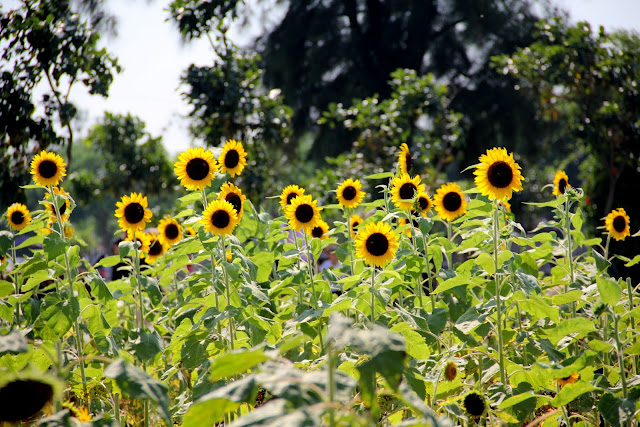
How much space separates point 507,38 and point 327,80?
4.63m

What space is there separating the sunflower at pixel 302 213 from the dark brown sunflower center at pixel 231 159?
332mm

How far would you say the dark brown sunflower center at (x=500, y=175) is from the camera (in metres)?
2.22

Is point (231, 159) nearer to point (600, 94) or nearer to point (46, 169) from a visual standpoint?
point (46, 169)

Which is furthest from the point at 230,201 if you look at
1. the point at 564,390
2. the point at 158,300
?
the point at 564,390

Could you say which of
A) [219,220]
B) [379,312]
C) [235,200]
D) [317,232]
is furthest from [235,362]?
[317,232]

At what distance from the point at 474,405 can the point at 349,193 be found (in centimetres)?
148

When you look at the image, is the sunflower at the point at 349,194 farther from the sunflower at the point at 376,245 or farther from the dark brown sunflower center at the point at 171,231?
the dark brown sunflower center at the point at 171,231

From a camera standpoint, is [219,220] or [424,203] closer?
[219,220]

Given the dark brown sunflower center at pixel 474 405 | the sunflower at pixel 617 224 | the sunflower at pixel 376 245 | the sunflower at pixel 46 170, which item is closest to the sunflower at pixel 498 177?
the sunflower at pixel 376 245

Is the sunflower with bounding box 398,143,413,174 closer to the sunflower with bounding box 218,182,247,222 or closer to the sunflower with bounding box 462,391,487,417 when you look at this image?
the sunflower with bounding box 218,182,247,222

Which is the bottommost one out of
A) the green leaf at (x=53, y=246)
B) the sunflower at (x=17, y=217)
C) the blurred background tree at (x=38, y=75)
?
the green leaf at (x=53, y=246)

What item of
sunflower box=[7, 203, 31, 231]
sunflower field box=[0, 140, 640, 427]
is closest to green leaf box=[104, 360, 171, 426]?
sunflower field box=[0, 140, 640, 427]

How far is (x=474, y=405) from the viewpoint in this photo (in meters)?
1.76

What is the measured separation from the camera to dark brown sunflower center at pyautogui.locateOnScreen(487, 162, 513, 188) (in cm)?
222
